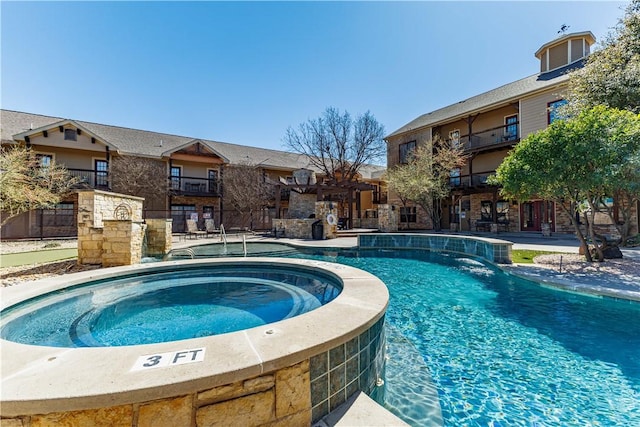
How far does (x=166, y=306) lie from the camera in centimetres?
428

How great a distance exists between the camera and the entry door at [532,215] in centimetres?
1702

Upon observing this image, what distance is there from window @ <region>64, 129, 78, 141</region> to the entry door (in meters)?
→ 28.4

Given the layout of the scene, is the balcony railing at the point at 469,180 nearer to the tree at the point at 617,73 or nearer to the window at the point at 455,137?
the window at the point at 455,137

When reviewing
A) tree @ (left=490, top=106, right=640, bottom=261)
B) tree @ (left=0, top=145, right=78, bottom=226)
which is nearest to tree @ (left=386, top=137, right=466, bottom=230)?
tree @ (left=490, top=106, right=640, bottom=261)

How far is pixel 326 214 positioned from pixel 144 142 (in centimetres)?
1581

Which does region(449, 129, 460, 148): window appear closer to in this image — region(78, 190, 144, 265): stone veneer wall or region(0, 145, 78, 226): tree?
region(78, 190, 144, 265): stone veneer wall

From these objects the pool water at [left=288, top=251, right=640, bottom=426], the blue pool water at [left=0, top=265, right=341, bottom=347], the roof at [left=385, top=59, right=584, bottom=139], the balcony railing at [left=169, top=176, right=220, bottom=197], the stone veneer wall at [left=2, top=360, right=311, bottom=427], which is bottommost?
the pool water at [left=288, top=251, right=640, bottom=426]

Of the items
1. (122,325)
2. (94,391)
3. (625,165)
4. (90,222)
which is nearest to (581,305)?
(625,165)

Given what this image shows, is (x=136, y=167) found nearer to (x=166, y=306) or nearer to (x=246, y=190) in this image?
(x=246, y=190)

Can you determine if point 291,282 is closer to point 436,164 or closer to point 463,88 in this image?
point 436,164

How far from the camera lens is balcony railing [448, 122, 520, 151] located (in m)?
17.6

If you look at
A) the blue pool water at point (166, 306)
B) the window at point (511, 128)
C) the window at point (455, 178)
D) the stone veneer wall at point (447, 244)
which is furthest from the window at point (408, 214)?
the blue pool water at point (166, 306)

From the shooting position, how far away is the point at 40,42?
Answer: 6266 mm

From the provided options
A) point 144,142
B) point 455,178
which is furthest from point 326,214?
point 144,142
